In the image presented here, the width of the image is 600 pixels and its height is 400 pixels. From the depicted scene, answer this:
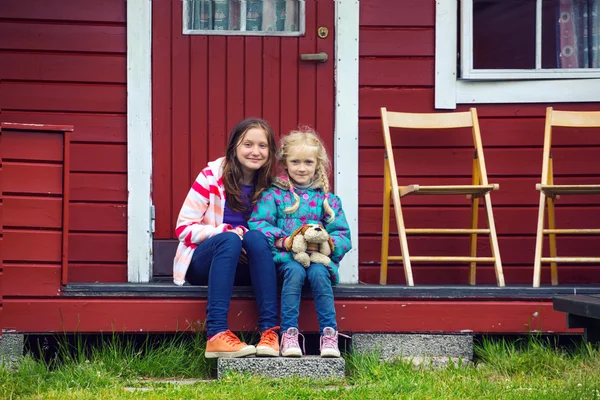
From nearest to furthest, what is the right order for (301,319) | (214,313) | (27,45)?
(214,313) < (301,319) < (27,45)

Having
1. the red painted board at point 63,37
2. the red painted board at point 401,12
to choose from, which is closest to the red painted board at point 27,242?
the red painted board at point 63,37

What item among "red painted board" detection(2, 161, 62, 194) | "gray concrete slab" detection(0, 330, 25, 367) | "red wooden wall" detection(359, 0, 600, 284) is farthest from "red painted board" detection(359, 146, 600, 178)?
"gray concrete slab" detection(0, 330, 25, 367)

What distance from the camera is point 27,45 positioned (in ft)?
15.9

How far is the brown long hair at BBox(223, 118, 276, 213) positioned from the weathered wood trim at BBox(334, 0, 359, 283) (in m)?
0.77

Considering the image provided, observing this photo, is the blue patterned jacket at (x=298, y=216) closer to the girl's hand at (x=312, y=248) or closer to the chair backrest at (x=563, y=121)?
the girl's hand at (x=312, y=248)

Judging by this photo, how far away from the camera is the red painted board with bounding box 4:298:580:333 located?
162 inches

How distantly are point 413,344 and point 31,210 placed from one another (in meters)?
1.80

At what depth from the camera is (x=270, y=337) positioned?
3.83m

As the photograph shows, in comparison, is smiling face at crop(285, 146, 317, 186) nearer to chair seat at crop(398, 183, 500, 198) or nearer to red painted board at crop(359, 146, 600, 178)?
chair seat at crop(398, 183, 500, 198)

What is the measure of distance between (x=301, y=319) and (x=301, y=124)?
1.22m

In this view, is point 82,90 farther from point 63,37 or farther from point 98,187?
point 98,187

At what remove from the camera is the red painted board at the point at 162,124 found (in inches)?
192

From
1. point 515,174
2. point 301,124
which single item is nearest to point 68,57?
point 301,124

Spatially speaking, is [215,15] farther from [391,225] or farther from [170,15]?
[391,225]
